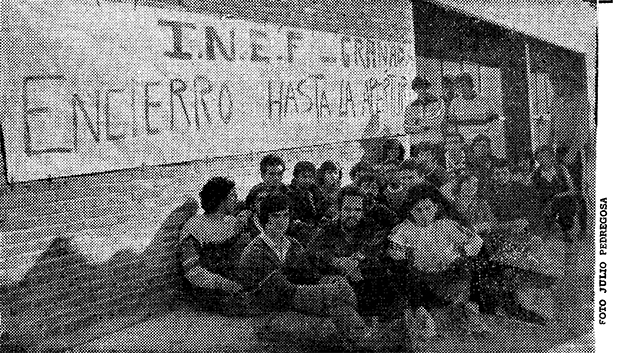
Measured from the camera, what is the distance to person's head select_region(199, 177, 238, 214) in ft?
7.09

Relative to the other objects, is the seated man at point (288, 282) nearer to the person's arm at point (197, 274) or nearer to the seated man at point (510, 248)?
the person's arm at point (197, 274)

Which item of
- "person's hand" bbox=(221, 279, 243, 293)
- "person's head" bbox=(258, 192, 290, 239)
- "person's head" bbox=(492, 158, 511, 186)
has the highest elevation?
"person's head" bbox=(492, 158, 511, 186)

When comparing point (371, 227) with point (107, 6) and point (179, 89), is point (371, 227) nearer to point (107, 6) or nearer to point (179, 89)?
point (179, 89)

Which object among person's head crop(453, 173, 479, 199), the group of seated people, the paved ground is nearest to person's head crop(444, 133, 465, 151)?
person's head crop(453, 173, 479, 199)

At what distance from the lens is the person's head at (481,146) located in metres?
2.43

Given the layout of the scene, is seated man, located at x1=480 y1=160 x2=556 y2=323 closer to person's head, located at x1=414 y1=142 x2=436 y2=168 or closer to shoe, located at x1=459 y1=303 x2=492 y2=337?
shoe, located at x1=459 y1=303 x2=492 y2=337

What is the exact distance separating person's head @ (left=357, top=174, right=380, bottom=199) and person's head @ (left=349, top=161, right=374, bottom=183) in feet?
0.06

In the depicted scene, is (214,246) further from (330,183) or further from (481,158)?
(481,158)

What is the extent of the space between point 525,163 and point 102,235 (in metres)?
1.48

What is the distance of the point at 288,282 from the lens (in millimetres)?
2193

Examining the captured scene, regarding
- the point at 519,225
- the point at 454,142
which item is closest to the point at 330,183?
the point at 454,142

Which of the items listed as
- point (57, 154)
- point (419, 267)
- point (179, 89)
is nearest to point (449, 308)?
point (419, 267)

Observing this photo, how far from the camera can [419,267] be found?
2178 mm

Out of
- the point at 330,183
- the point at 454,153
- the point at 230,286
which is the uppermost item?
the point at 454,153
